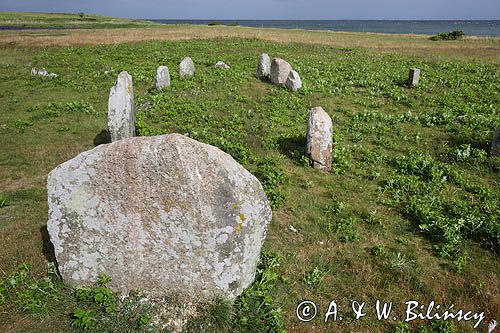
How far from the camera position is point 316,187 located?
983 cm

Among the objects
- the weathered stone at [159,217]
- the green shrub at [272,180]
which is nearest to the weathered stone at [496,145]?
the green shrub at [272,180]

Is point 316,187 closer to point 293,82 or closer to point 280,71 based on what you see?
point 293,82

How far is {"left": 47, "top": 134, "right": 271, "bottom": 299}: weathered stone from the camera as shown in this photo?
16.3 feet

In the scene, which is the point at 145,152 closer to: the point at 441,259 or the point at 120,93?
the point at 441,259

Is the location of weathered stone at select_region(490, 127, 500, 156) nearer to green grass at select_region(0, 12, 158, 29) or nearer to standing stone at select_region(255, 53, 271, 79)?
standing stone at select_region(255, 53, 271, 79)

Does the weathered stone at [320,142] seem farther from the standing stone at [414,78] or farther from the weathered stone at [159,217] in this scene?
the standing stone at [414,78]

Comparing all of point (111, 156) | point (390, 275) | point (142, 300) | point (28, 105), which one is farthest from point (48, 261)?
point (28, 105)

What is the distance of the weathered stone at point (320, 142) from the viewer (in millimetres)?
10742

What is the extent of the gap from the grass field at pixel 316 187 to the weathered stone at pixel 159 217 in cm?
48

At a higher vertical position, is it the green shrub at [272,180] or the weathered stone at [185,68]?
the weathered stone at [185,68]

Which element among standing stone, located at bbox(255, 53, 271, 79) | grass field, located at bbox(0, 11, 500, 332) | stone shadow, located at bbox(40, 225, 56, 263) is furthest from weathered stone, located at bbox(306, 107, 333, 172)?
standing stone, located at bbox(255, 53, 271, 79)

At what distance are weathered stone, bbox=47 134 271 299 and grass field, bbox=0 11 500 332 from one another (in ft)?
1.58

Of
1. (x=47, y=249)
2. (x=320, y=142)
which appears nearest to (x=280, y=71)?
(x=320, y=142)

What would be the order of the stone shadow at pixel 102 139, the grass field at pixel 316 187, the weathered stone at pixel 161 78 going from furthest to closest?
the weathered stone at pixel 161 78, the stone shadow at pixel 102 139, the grass field at pixel 316 187
